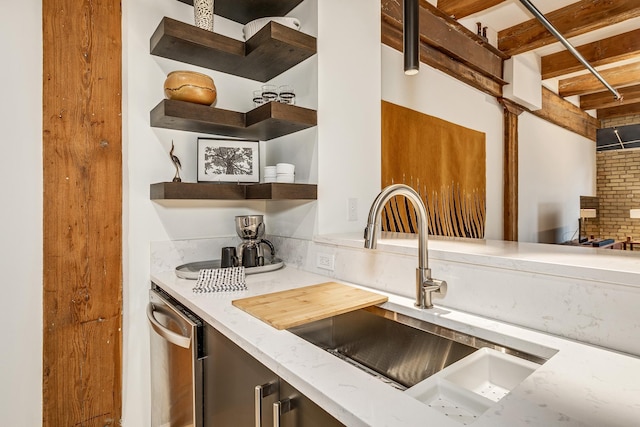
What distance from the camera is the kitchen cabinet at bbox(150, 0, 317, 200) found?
4.94 ft

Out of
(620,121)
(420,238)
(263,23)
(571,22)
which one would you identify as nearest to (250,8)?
(263,23)

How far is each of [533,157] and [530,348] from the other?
4005 millimetres

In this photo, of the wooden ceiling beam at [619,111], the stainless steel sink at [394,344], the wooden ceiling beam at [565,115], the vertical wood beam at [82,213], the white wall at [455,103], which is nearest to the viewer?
the stainless steel sink at [394,344]

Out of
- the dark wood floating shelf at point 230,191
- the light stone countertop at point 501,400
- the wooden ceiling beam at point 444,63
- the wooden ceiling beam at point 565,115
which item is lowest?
the light stone countertop at point 501,400

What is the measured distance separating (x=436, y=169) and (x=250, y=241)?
157 centimetres

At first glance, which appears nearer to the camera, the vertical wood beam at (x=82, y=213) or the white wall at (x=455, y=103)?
the vertical wood beam at (x=82, y=213)

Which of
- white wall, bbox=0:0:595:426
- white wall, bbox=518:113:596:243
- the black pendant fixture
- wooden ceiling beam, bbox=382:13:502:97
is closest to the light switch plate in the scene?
white wall, bbox=0:0:595:426

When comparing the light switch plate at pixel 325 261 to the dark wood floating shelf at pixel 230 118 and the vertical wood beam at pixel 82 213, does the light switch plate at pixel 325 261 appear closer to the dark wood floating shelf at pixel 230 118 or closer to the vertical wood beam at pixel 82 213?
the dark wood floating shelf at pixel 230 118

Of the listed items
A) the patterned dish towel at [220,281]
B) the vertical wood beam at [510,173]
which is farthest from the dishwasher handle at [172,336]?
the vertical wood beam at [510,173]

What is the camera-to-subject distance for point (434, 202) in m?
2.60

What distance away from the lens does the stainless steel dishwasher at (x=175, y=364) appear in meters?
1.16

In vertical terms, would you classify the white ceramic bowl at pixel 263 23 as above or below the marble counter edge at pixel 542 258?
above

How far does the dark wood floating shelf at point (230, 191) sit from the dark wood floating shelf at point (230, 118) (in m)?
0.28

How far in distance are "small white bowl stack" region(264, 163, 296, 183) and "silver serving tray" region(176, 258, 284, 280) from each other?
405mm
